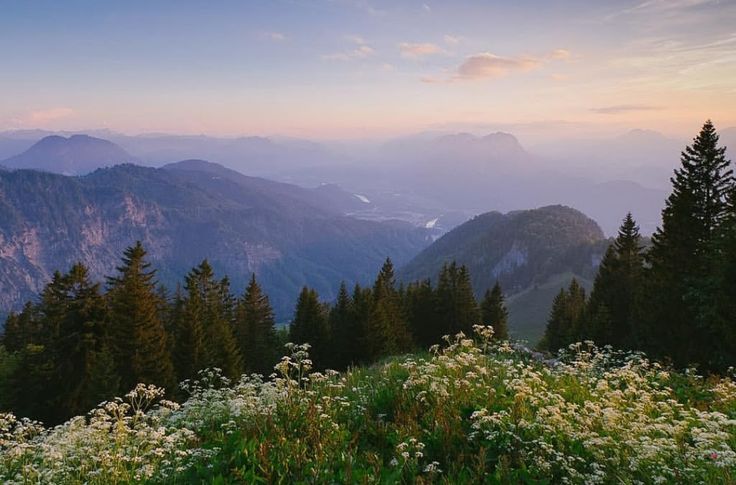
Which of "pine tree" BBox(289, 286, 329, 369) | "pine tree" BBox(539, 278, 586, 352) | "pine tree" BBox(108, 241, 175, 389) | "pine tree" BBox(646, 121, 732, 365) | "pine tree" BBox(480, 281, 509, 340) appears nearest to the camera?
"pine tree" BBox(646, 121, 732, 365)

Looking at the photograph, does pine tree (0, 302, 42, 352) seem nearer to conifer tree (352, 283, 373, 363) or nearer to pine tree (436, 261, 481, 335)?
conifer tree (352, 283, 373, 363)

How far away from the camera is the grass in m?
5.71

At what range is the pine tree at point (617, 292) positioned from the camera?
41.3 metres

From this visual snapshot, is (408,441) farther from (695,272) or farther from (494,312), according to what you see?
(494,312)

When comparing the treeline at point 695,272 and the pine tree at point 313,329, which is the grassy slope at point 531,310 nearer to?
the pine tree at point 313,329

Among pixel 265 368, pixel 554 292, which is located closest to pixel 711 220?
pixel 265 368

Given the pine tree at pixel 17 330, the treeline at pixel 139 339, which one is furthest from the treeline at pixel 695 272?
the pine tree at pixel 17 330

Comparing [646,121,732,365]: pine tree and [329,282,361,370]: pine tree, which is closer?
[646,121,732,365]: pine tree

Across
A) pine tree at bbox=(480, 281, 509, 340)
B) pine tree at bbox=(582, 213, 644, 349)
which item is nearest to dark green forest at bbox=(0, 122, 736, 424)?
pine tree at bbox=(582, 213, 644, 349)

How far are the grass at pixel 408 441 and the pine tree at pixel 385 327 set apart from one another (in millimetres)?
36598

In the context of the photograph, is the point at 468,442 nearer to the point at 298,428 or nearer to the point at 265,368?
the point at 298,428

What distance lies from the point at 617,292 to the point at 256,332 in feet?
126

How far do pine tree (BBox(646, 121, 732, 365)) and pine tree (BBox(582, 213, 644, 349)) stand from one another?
34.9 feet

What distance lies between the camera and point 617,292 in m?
46.8
